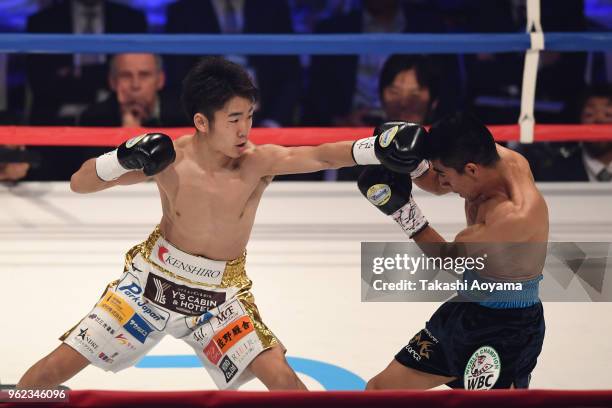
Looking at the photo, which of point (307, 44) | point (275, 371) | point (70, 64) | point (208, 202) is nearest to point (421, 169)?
point (208, 202)

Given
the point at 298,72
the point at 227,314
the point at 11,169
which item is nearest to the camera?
the point at 227,314

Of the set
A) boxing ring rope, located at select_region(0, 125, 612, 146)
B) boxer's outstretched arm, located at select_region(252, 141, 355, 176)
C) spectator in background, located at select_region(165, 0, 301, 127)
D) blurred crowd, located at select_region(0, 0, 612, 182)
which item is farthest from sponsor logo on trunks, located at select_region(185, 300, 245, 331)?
spectator in background, located at select_region(165, 0, 301, 127)

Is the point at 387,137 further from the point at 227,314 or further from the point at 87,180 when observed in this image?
the point at 87,180

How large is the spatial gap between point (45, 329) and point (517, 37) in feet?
7.05

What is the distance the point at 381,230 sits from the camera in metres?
3.60

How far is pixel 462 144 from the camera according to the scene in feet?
7.38

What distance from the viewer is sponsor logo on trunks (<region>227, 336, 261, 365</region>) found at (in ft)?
7.36

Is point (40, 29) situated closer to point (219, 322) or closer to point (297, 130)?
point (297, 130)

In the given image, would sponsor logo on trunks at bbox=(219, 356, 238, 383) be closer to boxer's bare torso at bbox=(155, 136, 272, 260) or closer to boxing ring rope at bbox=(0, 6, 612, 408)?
boxer's bare torso at bbox=(155, 136, 272, 260)

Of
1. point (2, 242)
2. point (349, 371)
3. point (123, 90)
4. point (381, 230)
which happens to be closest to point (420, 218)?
point (349, 371)

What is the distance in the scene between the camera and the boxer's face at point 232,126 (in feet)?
7.47

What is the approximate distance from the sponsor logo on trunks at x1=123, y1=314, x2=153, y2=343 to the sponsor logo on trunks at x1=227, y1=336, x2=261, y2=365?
226 millimetres

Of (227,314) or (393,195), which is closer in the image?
(227,314)

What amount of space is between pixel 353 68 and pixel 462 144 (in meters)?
2.48
